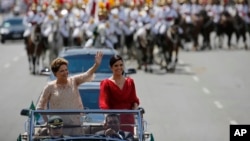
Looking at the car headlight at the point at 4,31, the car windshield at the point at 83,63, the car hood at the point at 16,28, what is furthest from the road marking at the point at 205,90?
the car headlight at the point at 4,31

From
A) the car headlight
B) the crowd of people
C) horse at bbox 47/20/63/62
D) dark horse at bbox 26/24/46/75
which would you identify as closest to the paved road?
dark horse at bbox 26/24/46/75

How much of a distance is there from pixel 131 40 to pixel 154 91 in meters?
10.4

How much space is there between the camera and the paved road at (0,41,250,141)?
936 inches

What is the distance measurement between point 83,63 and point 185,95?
321 inches

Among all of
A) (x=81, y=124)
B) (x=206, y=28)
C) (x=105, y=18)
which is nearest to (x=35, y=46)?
(x=105, y=18)

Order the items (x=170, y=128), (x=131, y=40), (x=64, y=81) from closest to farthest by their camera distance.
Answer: (x=64, y=81)
(x=170, y=128)
(x=131, y=40)

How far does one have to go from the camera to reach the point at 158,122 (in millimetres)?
24812

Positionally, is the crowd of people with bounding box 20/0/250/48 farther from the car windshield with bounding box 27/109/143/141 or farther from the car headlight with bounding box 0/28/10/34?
the car windshield with bounding box 27/109/143/141

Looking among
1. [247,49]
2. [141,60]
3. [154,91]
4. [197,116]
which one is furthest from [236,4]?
[197,116]

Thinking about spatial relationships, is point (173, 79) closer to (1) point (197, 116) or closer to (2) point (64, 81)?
(1) point (197, 116)

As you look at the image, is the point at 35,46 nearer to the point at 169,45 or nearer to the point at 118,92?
the point at 169,45

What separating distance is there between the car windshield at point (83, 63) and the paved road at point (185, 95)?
1.61 metres

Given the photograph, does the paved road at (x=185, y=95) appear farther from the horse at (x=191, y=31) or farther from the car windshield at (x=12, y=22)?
the car windshield at (x=12, y=22)

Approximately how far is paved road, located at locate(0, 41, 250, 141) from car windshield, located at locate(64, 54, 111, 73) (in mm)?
1607
